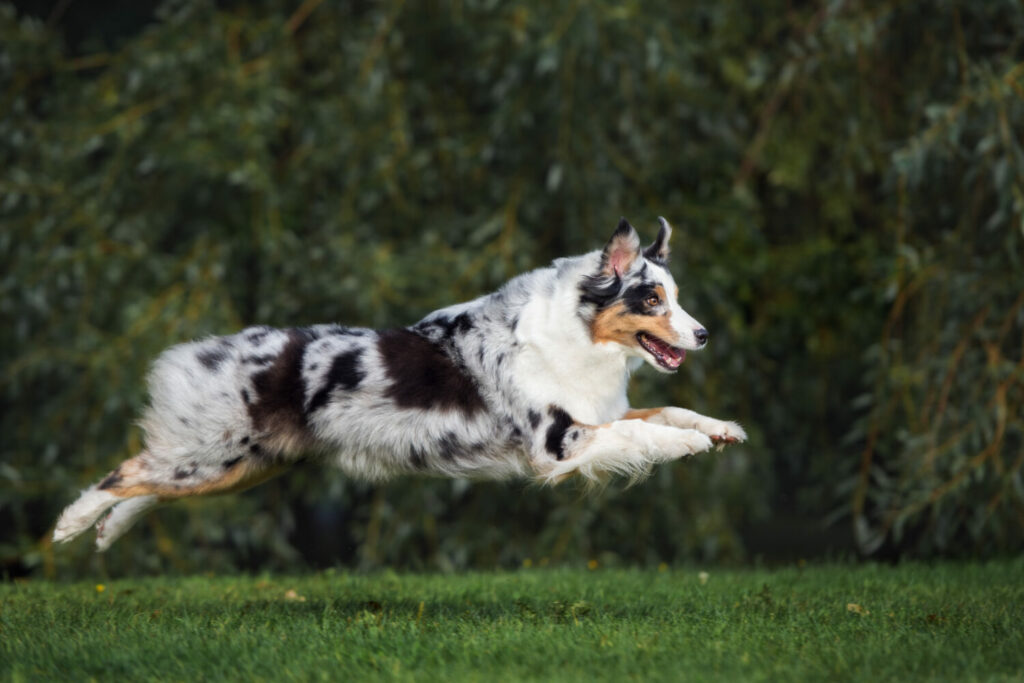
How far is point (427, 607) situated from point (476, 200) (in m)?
3.82

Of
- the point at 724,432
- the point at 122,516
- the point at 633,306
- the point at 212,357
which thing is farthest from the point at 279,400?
the point at 724,432

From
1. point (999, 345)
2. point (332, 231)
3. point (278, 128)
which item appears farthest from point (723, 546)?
point (278, 128)

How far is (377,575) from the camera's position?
25.1 feet

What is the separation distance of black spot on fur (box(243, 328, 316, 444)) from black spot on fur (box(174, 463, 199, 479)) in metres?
0.33

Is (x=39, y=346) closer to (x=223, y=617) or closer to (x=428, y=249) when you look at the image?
(x=428, y=249)

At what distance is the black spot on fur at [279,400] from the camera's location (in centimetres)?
552

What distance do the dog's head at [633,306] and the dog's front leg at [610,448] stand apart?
0.35 meters

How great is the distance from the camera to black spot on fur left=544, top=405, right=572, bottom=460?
17.4ft

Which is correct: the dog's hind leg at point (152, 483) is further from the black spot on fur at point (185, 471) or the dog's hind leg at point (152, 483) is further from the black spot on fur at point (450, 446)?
the black spot on fur at point (450, 446)

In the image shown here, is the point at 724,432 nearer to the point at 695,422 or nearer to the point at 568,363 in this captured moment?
the point at 695,422

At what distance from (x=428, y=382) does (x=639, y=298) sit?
3.16 ft

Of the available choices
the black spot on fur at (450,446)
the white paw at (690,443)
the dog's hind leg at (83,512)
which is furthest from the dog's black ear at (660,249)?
the dog's hind leg at (83,512)

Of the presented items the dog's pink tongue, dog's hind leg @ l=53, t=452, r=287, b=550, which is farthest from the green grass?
the dog's pink tongue

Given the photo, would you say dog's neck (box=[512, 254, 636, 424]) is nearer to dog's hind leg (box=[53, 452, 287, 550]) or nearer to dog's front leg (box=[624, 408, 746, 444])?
dog's front leg (box=[624, 408, 746, 444])
